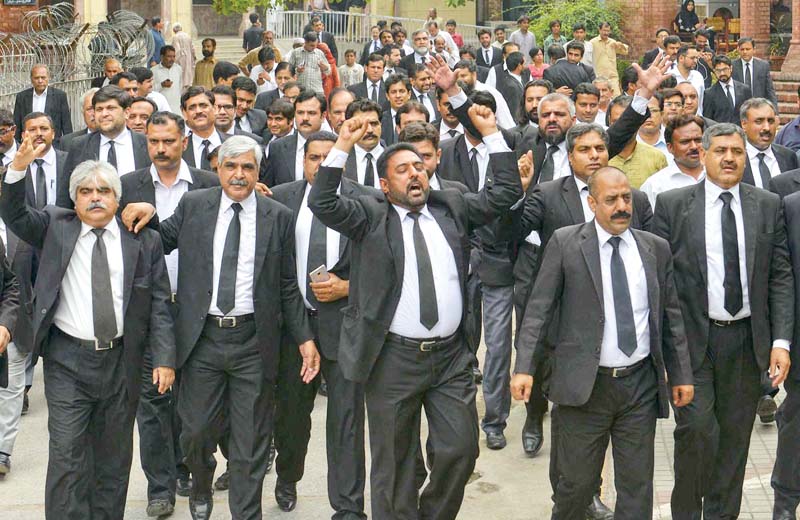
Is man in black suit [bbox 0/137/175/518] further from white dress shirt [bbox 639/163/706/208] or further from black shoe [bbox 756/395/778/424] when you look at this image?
black shoe [bbox 756/395/778/424]

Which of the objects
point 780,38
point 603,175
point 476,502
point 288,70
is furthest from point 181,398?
point 780,38

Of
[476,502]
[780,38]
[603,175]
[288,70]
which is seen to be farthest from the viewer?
[780,38]

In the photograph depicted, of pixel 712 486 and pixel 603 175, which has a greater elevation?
pixel 603 175

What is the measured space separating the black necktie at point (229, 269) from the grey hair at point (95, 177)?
69 centimetres

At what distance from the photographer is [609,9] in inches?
1228

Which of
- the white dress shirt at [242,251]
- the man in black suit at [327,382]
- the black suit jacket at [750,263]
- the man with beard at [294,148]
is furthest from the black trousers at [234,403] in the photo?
the man with beard at [294,148]

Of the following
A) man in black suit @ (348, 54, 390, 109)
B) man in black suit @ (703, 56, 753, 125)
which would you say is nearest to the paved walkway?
man in black suit @ (703, 56, 753, 125)

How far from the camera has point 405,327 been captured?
766 centimetres

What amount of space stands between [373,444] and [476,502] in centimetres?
156

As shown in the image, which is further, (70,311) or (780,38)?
(780,38)

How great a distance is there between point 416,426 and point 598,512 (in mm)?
1512

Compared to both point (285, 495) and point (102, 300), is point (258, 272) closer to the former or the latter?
point (102, 300)

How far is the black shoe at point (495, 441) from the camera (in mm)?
10164

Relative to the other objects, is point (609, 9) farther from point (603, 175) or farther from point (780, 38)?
point (603, 175)
